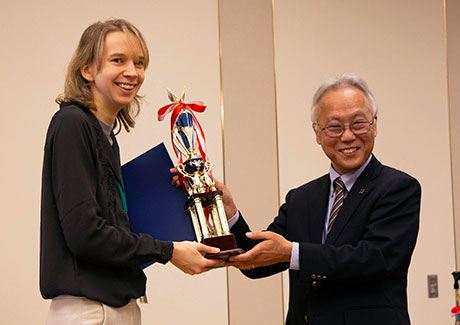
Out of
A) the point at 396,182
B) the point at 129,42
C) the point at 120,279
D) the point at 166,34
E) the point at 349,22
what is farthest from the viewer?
the point at 349,22

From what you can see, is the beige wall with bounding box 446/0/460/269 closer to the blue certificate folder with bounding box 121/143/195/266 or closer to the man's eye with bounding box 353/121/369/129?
the man's eye with bounding box 353/121/369/129

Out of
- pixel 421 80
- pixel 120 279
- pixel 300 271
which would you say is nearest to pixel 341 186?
pixel 300 271

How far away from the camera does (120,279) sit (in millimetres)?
1809

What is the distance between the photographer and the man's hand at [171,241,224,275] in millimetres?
1933

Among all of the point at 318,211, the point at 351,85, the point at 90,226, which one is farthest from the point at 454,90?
the point at 90,226

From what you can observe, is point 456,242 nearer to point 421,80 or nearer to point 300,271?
point 421,80

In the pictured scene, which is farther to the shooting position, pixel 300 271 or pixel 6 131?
pixel 6 131

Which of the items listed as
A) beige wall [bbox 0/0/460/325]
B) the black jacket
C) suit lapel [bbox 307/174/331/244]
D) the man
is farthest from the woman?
beige wall [bbox 0/0/460/325]

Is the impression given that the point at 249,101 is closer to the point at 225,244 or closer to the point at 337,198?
the point at 337,198

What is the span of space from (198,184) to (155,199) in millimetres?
170

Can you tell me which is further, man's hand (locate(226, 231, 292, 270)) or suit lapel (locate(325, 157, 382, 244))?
suit lapel (locate(325, 157, 382, 244))

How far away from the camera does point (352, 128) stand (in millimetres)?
2256

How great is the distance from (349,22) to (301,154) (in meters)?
0.97

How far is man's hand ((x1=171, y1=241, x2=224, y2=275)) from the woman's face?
49 cm
